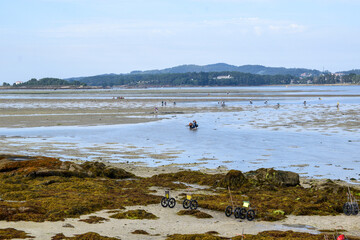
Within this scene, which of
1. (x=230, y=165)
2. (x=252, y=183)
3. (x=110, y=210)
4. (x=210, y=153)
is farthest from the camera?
(x=210, y=153)

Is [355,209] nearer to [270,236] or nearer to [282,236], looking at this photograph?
[282,236]

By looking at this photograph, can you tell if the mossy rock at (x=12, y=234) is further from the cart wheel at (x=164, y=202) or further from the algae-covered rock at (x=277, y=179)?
the algae-covered rock at (x=277, y=179)

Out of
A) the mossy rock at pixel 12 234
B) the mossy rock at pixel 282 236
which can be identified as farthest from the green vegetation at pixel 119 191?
the mossy rock at pixel 282 236

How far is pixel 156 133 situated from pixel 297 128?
16.9 metres

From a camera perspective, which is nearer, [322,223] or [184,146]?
[322,223]

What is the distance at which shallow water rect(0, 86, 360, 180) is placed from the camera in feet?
108

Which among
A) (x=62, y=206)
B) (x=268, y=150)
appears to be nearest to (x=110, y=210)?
(x=62, y=206)

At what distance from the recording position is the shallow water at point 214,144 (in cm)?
3295

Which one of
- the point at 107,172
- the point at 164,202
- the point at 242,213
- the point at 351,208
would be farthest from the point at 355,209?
the point at 107,172

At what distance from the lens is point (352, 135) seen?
4841 cm

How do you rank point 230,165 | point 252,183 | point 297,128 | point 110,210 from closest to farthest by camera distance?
point 110,210 < point 252,183 < point 230,165 < point 297,128

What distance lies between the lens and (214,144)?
141 feet

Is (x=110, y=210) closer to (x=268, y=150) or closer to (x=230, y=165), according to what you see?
(x=230, y=165)

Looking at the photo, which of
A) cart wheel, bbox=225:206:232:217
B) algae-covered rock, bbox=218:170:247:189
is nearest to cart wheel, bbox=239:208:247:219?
cart wheel, bbox=225:206:232:217
